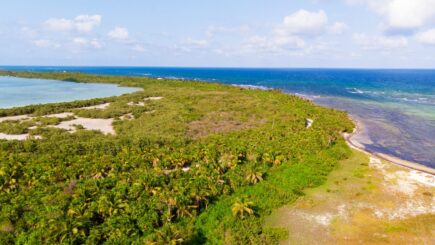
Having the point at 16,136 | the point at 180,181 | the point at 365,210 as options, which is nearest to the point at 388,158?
the point at 365,210

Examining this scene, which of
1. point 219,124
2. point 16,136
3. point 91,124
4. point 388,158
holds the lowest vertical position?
point 388,158

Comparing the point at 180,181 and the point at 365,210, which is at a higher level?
the point at 180,181

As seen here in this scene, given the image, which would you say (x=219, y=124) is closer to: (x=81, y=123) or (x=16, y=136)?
(x=81, y=123)

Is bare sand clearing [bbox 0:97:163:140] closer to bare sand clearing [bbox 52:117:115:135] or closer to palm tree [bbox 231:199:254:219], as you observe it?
bare sand clearing [bbox 52:117:115:135]

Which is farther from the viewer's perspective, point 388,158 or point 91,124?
point 91,124

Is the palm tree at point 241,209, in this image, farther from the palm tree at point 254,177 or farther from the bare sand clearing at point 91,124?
the bare sand clearing at point 91,124

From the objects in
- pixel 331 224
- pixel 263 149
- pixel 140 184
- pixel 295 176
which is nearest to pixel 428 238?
pixel 331 224

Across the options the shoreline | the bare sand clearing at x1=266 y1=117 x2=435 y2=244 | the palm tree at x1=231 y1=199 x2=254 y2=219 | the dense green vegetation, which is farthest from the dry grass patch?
the palm tree at x1=231 y1=199 x2=254 y2=219

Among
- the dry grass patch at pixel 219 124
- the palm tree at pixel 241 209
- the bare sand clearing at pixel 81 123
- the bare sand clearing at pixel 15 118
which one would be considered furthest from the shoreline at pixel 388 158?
the bare sand clearing at pixel 15 118
